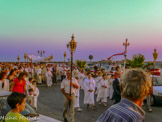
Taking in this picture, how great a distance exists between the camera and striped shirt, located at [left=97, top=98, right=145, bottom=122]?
1744 mm

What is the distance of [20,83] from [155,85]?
783cm

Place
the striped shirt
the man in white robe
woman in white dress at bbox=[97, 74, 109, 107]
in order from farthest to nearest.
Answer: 1. woman in white dress at bbox=[97, 74, 109, 107]
2. the man in white robe
3. the striped shirt

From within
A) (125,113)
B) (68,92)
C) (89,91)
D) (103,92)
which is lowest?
(103,92)

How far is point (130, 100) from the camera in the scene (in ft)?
6.31

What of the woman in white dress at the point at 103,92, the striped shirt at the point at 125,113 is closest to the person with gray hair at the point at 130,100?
the striped shirt at the point at 125,113

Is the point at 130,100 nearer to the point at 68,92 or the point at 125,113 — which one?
the point at 125,113

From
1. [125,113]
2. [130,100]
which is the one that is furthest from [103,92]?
[125,113]

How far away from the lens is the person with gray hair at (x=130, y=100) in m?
1.76

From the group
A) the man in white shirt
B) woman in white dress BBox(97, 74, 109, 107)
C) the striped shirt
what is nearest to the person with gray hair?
the striped shirt

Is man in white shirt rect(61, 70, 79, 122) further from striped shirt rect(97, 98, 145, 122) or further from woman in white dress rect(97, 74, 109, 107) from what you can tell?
striped shirt rect(97, 98, 145, 122)

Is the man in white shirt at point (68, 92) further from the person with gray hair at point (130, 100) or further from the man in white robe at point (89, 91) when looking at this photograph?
the person with gray hair at point (130, 100)

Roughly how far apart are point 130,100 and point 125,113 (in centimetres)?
19

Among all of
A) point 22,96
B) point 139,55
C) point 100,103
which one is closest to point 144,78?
point 22,96

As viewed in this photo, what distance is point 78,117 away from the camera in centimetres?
918
